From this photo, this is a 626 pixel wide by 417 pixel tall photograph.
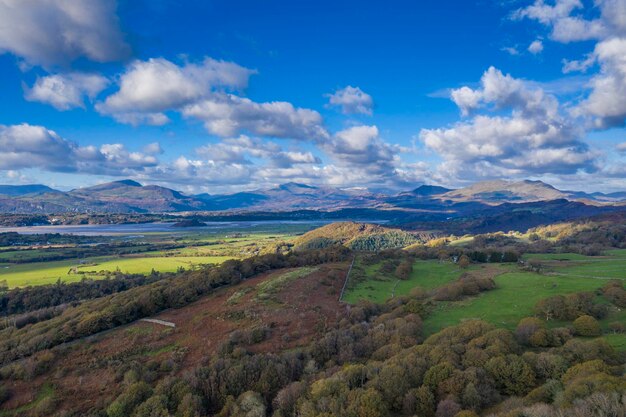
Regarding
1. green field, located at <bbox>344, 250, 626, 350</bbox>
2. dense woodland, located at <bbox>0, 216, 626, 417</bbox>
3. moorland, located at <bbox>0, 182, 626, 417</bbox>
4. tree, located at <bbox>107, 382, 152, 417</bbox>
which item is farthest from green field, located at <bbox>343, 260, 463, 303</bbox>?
tree, located at <bbox>107, 382, 152, 417</bbox>

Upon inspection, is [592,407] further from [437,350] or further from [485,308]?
[485,308]

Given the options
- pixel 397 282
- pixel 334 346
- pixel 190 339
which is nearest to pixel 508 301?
pixel 397 282

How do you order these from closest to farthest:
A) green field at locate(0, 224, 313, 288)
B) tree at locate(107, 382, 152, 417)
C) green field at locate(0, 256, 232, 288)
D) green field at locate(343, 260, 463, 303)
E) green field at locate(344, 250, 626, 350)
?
tree at locate(107, 382, 152, 417) → green field at locate(344, 250, 626, 350) → green field at locate(343, 260, 463, 303) → green field at locate(0, 256, 232, 288) → green field at locate(0, 224, 313, 288)

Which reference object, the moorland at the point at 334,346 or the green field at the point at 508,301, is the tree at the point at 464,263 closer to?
the moorland at the point at 334,346

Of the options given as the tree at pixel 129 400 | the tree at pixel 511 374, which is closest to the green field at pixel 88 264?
the tree at pixel 129 400

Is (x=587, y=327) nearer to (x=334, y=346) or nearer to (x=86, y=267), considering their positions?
(x=334, y=346)

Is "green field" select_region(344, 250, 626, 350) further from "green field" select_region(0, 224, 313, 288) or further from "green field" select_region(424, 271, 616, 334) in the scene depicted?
"green field" select_region(0, 224, 313, 288)
